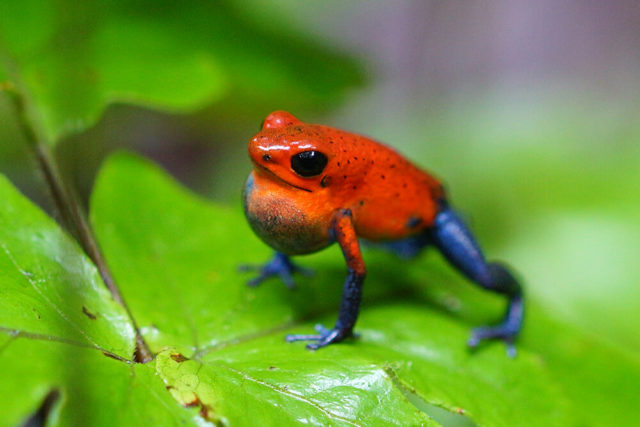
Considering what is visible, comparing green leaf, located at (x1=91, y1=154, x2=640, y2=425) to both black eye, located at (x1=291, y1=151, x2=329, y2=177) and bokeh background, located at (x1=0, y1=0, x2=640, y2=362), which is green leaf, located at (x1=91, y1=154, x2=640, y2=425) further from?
black eye, located at (x1=291, y1=151, x2=329, y2=177)

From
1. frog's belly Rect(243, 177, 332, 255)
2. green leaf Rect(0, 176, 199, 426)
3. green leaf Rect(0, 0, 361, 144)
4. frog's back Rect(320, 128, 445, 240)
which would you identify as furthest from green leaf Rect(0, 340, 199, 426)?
green leaf Rect(0, 0, 361, 144)

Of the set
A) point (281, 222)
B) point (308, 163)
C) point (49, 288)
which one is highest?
point (308, 163)

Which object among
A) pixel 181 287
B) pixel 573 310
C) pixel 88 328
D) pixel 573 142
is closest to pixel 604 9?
pixel 573 142

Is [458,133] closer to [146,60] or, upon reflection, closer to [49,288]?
[146,60]

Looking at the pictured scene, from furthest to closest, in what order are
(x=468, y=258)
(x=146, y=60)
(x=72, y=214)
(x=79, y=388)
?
(x=146, y=60) < (x=468, y=258) < (x=72, y=214) < (x=79, y=388)

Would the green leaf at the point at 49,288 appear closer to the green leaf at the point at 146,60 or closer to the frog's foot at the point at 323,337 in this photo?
the frog's foot at the point at 323,337

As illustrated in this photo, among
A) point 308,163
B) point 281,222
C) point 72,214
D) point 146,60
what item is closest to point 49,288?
point 72,214

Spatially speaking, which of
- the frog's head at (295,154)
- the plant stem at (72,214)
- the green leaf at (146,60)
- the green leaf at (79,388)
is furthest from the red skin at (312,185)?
the green leaf at (146,60)
